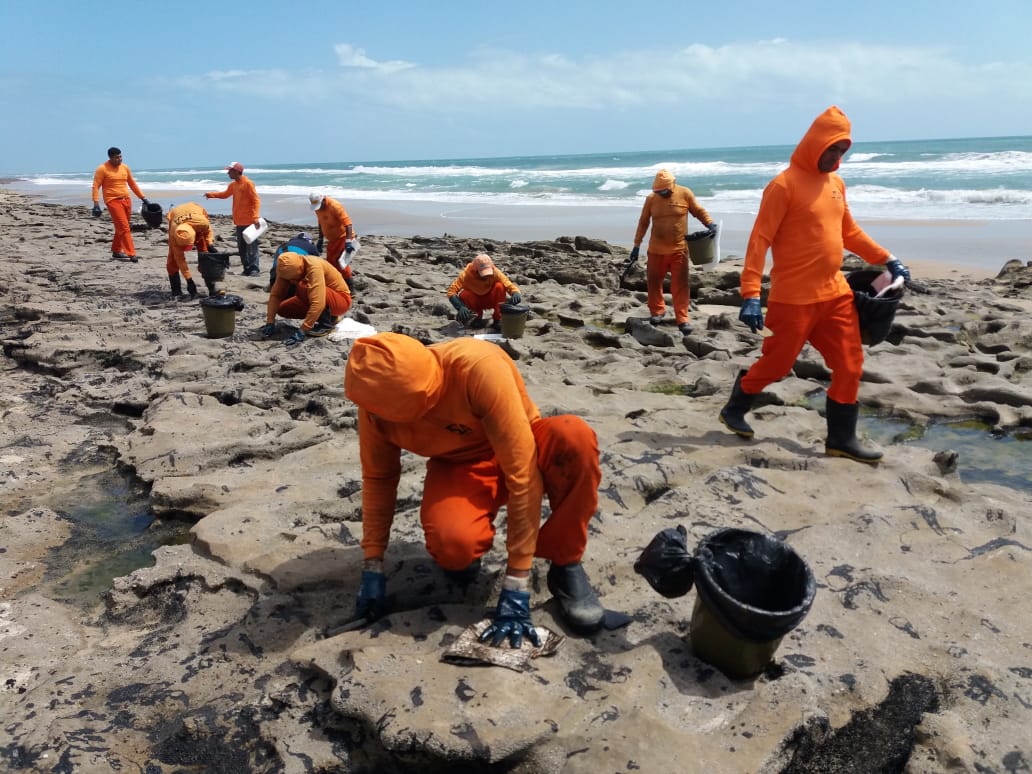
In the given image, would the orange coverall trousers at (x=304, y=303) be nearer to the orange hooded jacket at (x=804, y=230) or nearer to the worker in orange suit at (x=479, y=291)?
the worker in orange suit at (x=479, y=291)

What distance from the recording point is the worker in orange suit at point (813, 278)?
11.2ft

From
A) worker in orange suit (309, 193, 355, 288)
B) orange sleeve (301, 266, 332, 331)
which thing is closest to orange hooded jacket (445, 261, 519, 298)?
orange sleeve (301, 266, 332, 331)

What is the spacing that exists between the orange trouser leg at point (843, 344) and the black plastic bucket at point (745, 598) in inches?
66.0

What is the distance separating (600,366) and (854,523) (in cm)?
271

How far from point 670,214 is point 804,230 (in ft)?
9.55

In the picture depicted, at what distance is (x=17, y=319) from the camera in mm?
6168

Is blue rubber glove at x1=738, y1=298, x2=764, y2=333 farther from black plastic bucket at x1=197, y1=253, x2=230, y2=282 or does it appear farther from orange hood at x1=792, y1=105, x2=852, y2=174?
black plastic bucket at x1=197, y1=253, x2=230, y2=282

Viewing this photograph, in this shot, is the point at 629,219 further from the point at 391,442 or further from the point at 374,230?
the point at 391,442

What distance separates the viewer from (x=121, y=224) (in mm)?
9070

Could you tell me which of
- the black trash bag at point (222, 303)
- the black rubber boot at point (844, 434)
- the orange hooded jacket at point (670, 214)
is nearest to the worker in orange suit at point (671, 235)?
the orange hooded jacket at point (670, 214)

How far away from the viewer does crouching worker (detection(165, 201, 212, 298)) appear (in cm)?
668

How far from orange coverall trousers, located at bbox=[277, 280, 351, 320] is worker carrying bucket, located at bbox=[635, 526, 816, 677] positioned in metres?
4.39

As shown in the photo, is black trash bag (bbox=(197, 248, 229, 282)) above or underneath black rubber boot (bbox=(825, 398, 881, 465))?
above

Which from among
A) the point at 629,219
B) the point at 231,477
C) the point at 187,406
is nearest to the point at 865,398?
the point at 231,477
